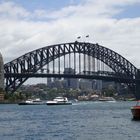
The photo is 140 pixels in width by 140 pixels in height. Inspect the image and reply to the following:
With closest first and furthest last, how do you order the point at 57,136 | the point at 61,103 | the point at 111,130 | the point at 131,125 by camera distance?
the point at 57,136, the point at 111,130, the point at 131,125, the point at 61,103

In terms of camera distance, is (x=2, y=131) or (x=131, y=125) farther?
(x=131, y=125)

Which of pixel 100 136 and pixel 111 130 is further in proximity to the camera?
pixel 111 130

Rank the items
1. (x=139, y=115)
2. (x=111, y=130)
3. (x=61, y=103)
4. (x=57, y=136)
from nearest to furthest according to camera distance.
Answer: (x=57, y=136) → (x=111, y=130) → (x=139, y=115) → (x=61, y=103)

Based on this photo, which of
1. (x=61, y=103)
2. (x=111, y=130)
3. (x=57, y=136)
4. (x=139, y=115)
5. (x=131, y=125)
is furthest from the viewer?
(x=61, y=103)

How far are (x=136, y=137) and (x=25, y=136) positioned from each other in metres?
10.4

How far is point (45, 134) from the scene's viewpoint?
193ft

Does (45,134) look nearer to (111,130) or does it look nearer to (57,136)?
(57,136)

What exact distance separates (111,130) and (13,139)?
40.2 ft

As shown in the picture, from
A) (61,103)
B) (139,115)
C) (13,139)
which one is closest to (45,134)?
(13,139)

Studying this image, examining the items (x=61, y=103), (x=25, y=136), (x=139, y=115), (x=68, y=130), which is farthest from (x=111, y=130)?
(x=61, y=103)

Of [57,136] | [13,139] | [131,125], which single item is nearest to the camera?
[13,139]

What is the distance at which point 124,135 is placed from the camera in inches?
2195

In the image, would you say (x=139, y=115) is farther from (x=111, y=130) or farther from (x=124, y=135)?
(x=124, y=135)

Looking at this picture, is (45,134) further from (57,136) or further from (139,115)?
(139,115)
